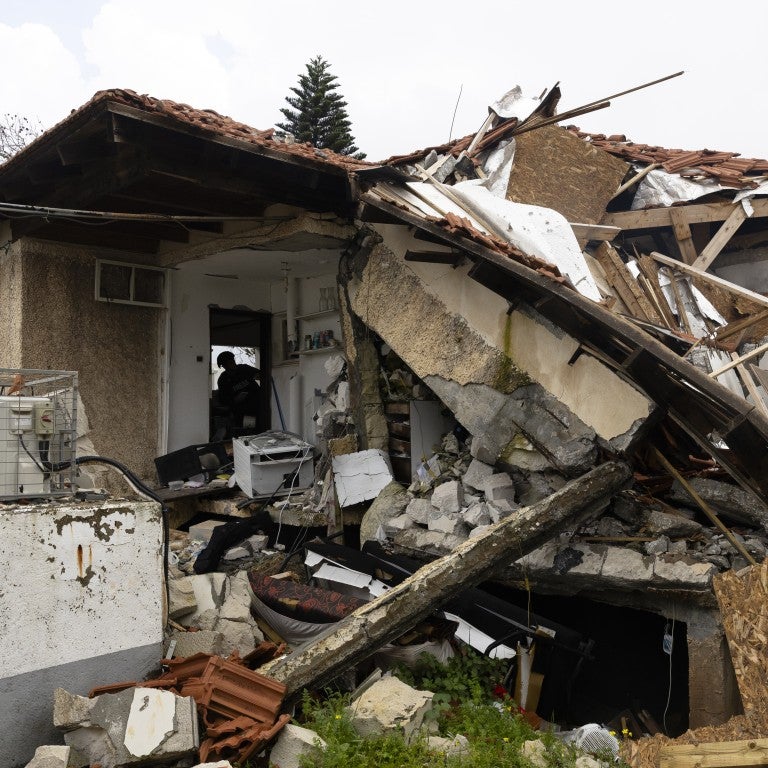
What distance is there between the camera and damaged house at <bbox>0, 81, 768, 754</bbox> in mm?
4595

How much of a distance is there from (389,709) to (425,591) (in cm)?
80

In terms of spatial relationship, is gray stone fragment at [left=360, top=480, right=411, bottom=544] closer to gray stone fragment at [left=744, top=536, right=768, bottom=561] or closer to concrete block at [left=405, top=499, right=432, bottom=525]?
concrete block at [left=405, top=499, right=432, bottom=525]

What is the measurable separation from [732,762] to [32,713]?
3785 millimetres

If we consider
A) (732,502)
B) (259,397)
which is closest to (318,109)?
(259,397)

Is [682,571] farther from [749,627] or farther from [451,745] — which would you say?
[451,745]

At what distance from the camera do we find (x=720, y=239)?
8039mm

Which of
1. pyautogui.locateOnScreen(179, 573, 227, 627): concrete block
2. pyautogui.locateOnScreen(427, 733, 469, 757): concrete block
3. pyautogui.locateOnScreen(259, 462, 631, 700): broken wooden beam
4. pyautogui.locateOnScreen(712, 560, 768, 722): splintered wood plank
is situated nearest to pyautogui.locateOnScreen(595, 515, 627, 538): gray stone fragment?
pyautogui.locateOnScreen(259, 462, 631, 700): broken wooden beam

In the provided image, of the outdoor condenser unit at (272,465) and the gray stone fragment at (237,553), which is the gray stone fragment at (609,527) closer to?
the gray stone fragment at (237,553)

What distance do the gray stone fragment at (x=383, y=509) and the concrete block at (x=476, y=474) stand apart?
2.50ft

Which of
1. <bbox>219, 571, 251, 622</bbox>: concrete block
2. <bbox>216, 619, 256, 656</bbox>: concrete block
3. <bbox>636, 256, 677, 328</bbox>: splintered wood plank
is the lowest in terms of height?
<bbox>216, 619, 256, 656</bbox>: concrete block

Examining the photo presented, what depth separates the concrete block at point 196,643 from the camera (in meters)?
5.10

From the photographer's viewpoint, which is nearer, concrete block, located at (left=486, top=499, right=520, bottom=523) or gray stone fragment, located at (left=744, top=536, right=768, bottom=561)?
gray stone fragment, located at (left=744, top=536, right=768, bottom=561)

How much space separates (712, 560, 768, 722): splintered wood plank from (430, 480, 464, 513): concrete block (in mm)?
2301

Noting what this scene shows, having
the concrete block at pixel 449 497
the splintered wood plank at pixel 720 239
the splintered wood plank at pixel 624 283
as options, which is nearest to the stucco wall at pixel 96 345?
the concrete block at pixel 449 497
